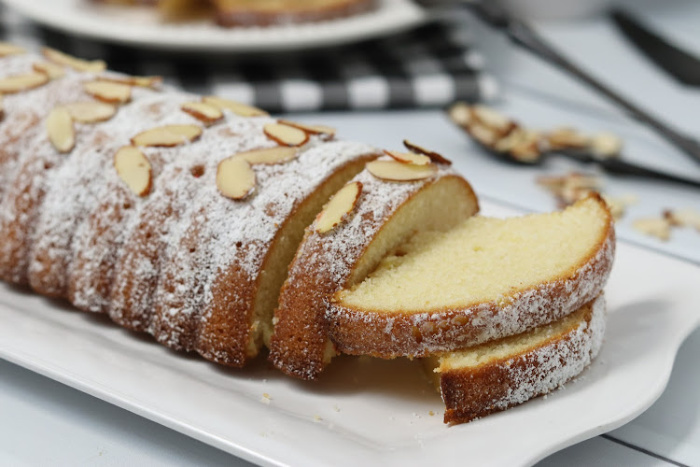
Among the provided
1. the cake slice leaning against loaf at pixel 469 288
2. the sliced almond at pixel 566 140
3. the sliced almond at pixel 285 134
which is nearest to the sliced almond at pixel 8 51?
the sliced almond at pixel 285 134

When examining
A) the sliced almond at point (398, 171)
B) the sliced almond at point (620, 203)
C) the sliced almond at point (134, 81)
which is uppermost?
the sliced almond at point (398, 171)

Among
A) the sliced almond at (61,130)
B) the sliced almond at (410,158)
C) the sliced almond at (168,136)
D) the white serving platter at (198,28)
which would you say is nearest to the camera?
the sliced almond at (410,158)

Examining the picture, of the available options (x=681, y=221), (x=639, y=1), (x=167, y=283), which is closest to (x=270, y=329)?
Result: (x=167, y=283)

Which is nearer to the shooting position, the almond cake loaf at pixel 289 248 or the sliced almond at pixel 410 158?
the almond cake loaf at pixel 289 248

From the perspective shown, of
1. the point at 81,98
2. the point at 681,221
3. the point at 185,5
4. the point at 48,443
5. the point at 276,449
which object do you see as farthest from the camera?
the point at 185,5

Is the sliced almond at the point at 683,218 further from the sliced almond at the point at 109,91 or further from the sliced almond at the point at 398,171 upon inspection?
the sliced almond at the point at 109,91

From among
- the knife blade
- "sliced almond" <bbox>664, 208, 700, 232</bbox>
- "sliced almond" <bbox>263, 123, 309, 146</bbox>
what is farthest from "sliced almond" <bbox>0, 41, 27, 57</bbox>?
the knife blade

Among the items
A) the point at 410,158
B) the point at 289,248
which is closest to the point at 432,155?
the point at 410,158

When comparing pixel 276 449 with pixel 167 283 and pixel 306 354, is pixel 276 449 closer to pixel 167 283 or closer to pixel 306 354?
pixel 306 354
